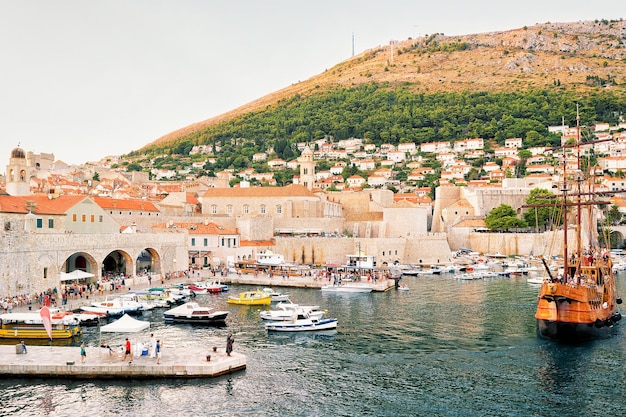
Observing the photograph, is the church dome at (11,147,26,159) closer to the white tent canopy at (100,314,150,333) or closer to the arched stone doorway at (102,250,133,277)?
the arched stone doorway at (102,250,133,277)

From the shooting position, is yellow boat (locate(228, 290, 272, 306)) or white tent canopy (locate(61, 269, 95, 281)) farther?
yellow boat (locate(228, 290, 272, 306))

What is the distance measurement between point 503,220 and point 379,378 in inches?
1856

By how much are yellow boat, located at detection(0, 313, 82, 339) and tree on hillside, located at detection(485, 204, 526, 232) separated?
48409mm

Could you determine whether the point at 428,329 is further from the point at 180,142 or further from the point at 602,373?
the point at 180,142

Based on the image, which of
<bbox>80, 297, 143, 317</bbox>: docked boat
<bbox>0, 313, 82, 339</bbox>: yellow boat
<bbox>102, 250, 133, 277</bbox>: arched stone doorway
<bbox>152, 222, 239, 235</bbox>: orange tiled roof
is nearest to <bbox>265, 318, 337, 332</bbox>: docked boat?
<bbox>80, 297, 143, 317</bbox>: docked boat

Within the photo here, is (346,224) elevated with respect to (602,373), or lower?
elevated

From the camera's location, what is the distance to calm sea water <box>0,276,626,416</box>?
16.0 m

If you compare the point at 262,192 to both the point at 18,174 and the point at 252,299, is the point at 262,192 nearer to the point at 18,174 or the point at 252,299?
the point at 18,174

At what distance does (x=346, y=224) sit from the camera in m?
61.7

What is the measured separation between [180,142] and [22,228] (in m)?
141

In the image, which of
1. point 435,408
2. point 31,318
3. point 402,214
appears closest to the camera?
point 435,408

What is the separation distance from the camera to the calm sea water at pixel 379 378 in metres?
16.0

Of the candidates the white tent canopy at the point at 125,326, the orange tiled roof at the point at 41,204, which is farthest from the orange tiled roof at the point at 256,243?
the white tent canopy at the point at 125,326

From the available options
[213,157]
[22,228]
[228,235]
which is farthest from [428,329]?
[213,157]
